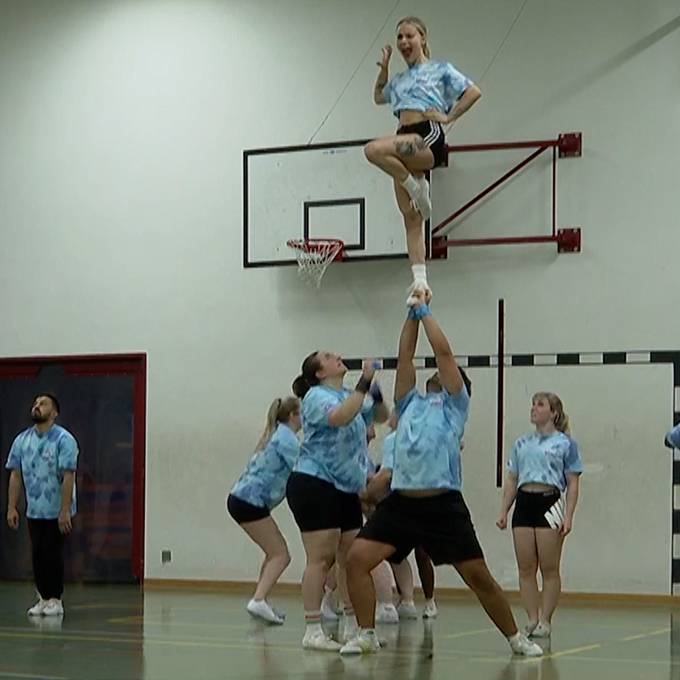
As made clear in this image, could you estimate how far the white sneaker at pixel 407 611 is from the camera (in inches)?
498

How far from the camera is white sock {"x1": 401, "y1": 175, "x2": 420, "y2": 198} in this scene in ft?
31.9

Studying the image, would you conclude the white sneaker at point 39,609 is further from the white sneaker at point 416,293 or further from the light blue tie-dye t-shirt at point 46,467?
the white sneaker at point 416,293

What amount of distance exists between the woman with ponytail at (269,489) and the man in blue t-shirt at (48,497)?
168 cm

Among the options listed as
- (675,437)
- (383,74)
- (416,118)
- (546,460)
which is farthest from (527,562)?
(383,74)

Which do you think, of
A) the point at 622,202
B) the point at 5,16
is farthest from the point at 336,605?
the point at 5,16

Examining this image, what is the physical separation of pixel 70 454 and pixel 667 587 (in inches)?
259

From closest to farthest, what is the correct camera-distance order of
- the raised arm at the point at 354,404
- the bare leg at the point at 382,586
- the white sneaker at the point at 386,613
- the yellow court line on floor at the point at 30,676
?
the yellow court line on floor at the point at 30,676 → the raised arm at the point at 354,404 → the white sneaker at the point at 386,613 → the bare leg at the point at 382,586

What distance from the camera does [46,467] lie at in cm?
1266

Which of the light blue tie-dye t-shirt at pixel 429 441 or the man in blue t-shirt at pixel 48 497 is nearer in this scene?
the light blue tie-dye t-shirt at pixel 429 441

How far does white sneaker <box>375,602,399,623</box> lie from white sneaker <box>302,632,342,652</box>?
2.24 m

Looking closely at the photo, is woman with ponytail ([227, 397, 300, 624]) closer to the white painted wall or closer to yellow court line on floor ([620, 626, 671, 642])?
yellow court line on floor ([620, 626, 671, 642])

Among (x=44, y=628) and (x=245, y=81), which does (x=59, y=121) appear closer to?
(x=245, y=81)

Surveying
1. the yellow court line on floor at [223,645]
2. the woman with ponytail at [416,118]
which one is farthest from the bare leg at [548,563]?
the woman with ponytail at [416,118]

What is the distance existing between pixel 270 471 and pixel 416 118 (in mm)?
3658
